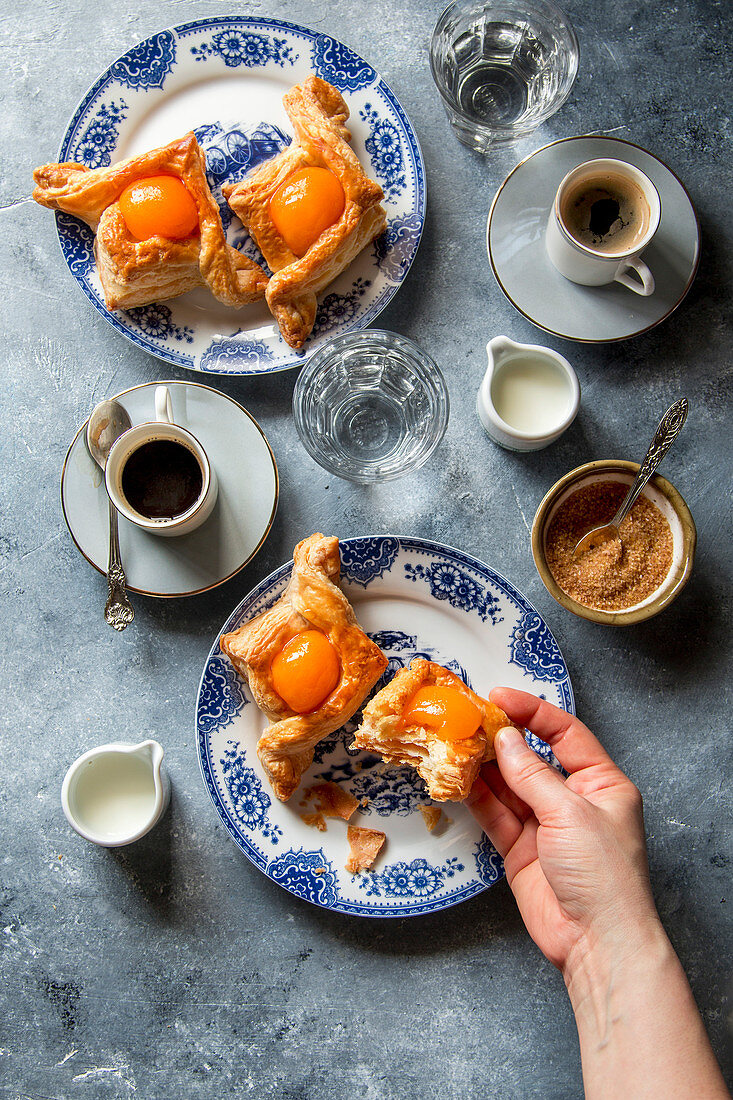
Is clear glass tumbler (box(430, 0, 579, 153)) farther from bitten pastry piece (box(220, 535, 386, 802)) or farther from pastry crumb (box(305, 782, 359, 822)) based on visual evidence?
pastry crumb (box(305, 782, 359, 822))

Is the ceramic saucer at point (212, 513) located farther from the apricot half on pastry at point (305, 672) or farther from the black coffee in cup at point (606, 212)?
the black coffee in cup at point (606, 212)

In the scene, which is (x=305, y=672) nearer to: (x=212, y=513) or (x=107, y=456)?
(x=212, y=513)

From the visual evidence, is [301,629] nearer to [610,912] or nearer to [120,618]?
[120,618]

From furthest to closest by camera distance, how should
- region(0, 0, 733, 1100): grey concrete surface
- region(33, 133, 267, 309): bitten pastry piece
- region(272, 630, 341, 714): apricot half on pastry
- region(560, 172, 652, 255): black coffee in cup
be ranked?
region(0, 0, 733, 1100): grey concrete surface < region(560, 172, 652, 255): black coffee in cup < region(33, 133, 267, 309): bitten pastry piece < region(272, 630, 341, 714): apricot half on pastry

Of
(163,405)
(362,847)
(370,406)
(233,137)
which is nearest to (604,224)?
(370,406)

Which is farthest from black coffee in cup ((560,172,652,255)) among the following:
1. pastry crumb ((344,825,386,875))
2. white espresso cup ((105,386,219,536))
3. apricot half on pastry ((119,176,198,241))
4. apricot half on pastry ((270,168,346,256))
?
pastry crumb ((344,825,386,875))

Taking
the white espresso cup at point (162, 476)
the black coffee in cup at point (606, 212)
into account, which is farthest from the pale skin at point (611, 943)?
the black coffee in cup at point (606, 212)
